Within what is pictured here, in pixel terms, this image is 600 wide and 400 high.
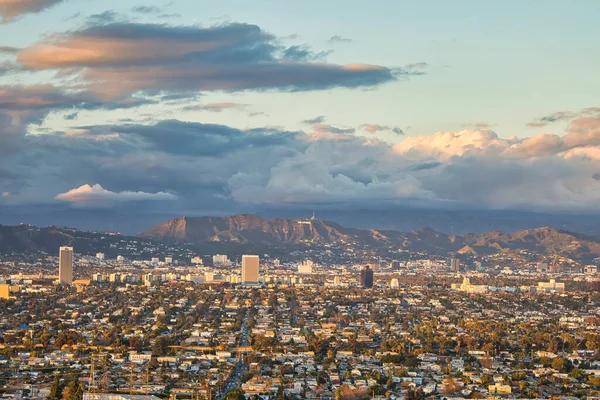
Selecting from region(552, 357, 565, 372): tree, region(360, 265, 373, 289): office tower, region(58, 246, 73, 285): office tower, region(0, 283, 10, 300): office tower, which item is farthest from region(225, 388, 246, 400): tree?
region(360, 265, 373, 289): office tower

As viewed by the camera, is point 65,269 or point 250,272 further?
point 250,272

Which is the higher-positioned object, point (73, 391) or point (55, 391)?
point (73, 391)

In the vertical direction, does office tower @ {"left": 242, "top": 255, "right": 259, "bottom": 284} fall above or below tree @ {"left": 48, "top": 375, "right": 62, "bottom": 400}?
above

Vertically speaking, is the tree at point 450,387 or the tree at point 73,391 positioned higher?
the tree at point 73,391

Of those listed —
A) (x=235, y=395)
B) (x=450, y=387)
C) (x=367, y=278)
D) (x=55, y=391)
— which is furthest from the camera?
(x=367, y=278)

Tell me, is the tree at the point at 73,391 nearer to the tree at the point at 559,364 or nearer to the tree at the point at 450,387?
the tree at the point at 450,387

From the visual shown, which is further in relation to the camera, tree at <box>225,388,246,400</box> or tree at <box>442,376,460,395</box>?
tree at <box>442,376,460,395</box>

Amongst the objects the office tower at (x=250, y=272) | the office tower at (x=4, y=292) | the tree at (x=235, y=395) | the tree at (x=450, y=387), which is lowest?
the tree at (x=450, y=387)

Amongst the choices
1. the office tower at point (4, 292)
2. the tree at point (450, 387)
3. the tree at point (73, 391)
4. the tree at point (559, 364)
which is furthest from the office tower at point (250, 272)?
the tree at point (73, 391)

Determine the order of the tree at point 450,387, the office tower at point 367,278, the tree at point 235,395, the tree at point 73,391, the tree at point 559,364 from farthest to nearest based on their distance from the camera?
the office tower at point 367,278
the tree at point 559,364
the tree at point 450,387
the tree at point 235,395
the tree at point 73,391

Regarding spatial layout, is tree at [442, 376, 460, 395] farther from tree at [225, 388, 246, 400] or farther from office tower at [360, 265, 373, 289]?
office tower at [360, 265, 373, 289]

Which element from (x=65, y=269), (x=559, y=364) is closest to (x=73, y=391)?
(x=559, y=364)

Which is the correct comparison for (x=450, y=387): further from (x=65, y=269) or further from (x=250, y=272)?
(x=250, y=272)
